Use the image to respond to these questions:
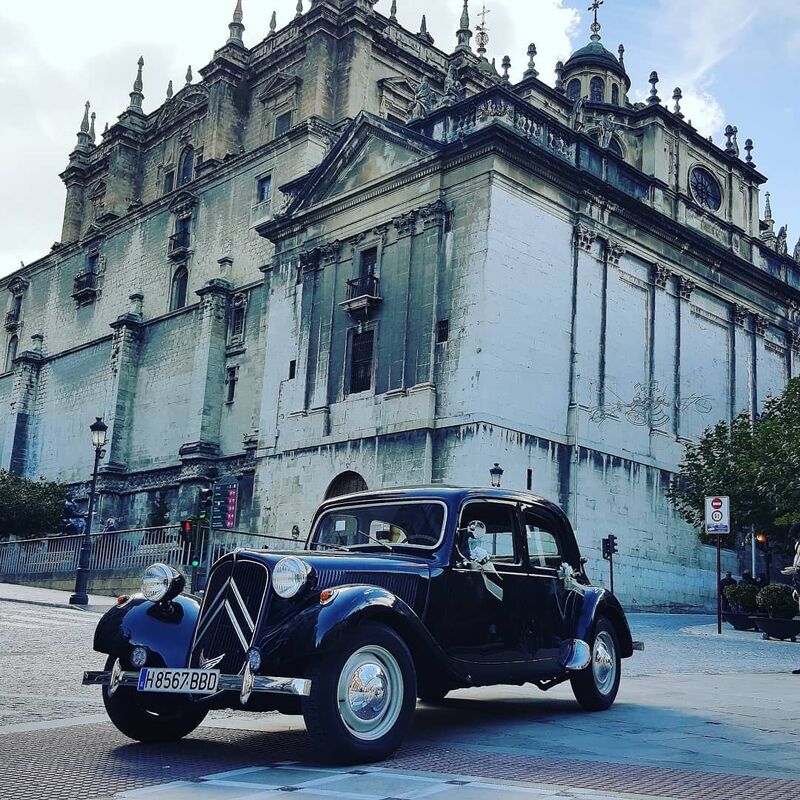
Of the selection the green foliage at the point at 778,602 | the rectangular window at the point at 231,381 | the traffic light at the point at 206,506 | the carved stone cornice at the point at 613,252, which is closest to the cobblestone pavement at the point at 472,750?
the green foliage at the point at 778,602

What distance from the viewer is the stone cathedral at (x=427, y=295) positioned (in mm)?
31531

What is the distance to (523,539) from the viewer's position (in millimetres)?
8297

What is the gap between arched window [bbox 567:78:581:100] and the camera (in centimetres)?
4881

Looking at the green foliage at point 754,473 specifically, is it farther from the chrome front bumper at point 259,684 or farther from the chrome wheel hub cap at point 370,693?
the chrome front bumper at point 259,684

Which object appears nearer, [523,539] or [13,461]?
[523,539]

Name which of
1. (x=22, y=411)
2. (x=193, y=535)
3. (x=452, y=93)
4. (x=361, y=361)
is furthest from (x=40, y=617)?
(x=22, y=411)

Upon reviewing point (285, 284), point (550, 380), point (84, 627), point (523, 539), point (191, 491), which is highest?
point (285, 284)

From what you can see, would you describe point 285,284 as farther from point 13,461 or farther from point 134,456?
point 13,461

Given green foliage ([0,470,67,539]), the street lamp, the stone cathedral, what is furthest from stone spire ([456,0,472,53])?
green foliage ([0,470,67,539])

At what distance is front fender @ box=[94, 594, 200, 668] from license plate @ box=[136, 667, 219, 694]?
0.39 meters

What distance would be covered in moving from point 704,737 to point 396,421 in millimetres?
24969

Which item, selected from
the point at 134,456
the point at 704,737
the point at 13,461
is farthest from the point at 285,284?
the point at 704,737

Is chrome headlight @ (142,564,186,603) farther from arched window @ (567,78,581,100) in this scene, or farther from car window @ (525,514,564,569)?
arched window @ (567,78,581,100)

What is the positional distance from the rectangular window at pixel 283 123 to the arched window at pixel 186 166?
7.87 meters
